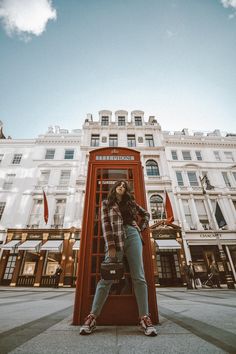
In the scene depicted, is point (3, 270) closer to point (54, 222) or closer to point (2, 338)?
point (54, 222)

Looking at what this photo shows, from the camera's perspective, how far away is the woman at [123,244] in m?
2.07

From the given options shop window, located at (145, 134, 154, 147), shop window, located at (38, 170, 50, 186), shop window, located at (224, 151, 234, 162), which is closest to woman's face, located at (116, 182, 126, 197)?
shop window, located at (38, 170, 50, 186)

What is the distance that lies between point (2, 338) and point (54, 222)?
48.1 ft

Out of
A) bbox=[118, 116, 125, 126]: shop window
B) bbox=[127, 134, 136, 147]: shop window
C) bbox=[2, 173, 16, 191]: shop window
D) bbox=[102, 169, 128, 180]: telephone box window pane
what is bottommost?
bbox=[102, 169, 128, 180]: telephone box window pane

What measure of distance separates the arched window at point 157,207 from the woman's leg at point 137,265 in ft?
44.7

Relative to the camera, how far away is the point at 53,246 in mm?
13516

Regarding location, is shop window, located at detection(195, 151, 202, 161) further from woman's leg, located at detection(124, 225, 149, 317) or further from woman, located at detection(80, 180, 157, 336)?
woman's leg, located at detection(124, 225, 149, 317)

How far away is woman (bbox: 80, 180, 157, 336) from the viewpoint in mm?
2072

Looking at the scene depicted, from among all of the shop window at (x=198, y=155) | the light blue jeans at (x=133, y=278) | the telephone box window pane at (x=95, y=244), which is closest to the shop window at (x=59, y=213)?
the telephone box window pane at (x=95, y=244)

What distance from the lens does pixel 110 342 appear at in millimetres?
1710

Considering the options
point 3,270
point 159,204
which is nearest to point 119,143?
point 159,204

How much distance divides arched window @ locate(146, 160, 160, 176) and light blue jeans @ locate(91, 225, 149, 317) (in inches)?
632

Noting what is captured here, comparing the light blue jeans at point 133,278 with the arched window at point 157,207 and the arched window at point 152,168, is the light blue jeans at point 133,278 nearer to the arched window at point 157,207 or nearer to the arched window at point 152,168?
the arched window at point 157,207

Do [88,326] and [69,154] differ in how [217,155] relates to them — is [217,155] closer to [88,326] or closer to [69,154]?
[69,154]
